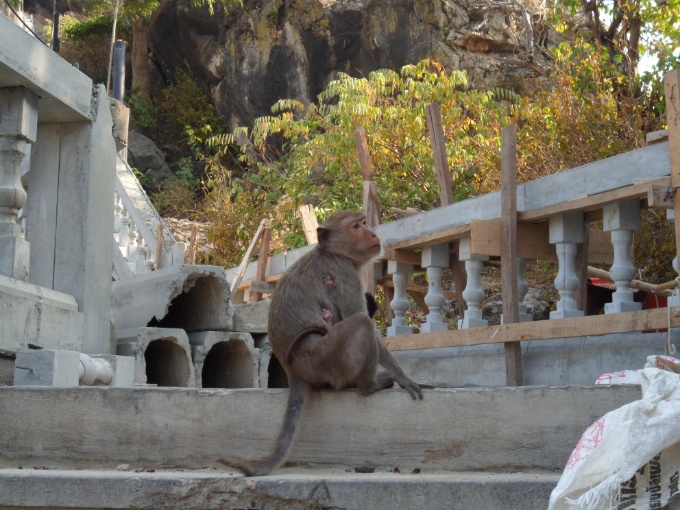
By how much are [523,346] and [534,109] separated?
823 cm

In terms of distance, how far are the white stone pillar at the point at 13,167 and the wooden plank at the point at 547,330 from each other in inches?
112

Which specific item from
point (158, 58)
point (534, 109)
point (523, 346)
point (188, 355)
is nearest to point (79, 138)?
point (188, 355)

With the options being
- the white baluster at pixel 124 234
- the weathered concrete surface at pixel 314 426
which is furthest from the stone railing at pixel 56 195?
the white baluster at pixel 124 234

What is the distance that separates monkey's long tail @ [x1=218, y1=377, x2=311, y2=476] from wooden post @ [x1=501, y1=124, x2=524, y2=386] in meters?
2.32

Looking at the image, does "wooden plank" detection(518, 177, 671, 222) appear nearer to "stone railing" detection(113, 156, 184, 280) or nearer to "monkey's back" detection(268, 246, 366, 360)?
"monkey's back" detection(268, 246, 366, 360)

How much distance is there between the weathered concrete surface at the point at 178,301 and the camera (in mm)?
6508

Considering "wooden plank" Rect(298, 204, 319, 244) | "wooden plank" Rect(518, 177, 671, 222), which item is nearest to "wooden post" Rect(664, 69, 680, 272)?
"wooden plank" Rect(518, 177, 671, 222)

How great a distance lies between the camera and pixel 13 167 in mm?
5305

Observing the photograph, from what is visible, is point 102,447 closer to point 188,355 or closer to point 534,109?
point 188,355

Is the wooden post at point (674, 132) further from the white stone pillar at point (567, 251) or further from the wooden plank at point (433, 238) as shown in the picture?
the wooden plank at point (433, 238)

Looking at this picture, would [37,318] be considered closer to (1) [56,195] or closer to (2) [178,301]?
(1) [56,195]

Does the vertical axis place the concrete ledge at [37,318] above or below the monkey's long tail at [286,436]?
above

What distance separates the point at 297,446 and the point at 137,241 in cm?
837

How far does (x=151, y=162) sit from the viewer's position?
80.3 ft
